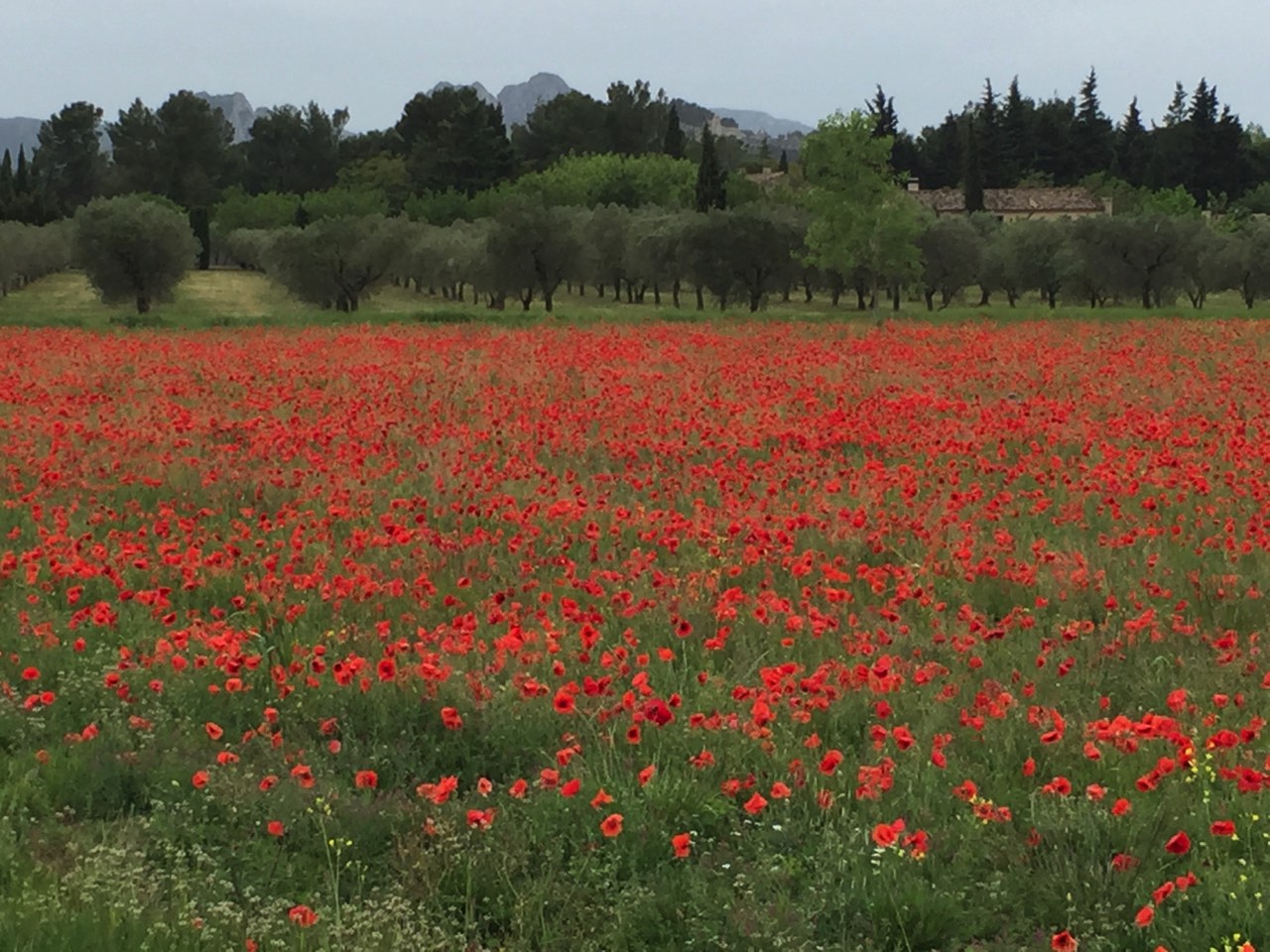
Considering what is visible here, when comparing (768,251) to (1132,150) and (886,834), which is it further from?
(1132,150)

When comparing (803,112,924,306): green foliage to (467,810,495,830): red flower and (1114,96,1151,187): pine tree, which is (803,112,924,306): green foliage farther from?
(1114,96,1151,187): pine tree

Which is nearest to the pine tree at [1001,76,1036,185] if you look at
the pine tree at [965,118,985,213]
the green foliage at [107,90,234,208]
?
the pine tree at [965,118,985,213]

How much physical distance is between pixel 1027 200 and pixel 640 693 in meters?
114

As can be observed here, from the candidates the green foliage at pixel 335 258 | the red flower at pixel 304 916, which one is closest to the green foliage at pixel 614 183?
the green foliage at pixel 335 258

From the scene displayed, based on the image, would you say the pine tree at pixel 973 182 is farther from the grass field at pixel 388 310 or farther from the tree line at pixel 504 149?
the grass field at pixel 388 310

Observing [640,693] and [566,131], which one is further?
[566,131]

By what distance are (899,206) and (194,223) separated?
69.8 meters

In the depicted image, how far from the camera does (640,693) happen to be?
5.62 meters

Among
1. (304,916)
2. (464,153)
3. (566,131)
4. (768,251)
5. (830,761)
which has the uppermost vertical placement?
(566,131)

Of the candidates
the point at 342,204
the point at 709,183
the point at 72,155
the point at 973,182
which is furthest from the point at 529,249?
the point at 72,155

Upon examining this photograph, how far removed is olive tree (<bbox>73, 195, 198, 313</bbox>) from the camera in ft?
160

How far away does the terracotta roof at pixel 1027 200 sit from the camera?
108m

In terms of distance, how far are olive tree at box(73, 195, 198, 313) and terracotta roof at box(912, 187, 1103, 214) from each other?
74.4 m

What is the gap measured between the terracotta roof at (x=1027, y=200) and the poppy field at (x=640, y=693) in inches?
4038
